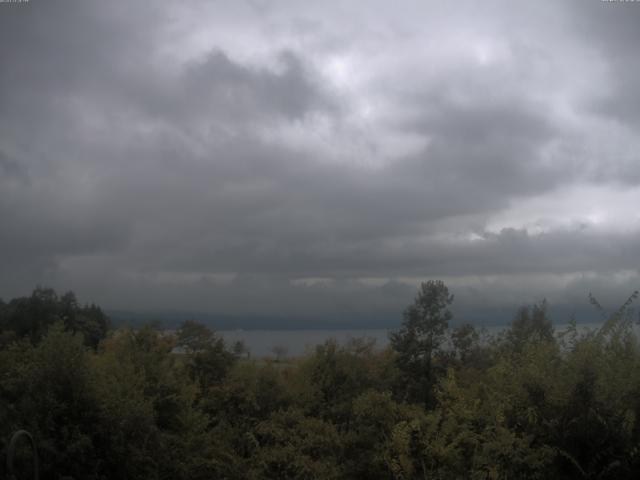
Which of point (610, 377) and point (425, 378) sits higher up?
point (610, 377)

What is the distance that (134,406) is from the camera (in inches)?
720

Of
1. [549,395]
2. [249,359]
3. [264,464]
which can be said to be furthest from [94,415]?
[249,359]

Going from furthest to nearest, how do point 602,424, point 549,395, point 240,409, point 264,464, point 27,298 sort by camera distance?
1. point 27,298
2. point 240,409
3. point 264,464
4. point 549,395
5. point 602,424

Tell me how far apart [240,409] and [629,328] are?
1813cm

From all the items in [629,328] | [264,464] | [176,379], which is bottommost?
[264,464]

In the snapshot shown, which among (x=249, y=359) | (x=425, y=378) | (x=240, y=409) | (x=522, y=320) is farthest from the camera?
(x=522, y=320)

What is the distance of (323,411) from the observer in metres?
27.3

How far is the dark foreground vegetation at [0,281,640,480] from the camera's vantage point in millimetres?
13914

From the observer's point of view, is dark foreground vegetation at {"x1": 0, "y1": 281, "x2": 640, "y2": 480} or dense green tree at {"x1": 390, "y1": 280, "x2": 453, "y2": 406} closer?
dark foreground vegetation at {"x1": 0, "y1": 281, "x2": 640, "y2": 480}

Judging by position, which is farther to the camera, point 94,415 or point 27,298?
point 27,298

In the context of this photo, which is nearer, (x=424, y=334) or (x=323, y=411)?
(x=323, y=411)

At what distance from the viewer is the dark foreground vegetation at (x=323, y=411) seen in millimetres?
13914

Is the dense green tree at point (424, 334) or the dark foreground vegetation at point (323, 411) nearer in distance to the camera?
the dark foreground vegetation at point (323, 411)

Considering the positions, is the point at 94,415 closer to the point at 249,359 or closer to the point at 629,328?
the point at 629,328
